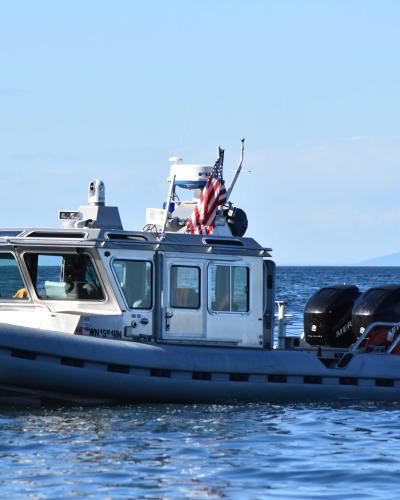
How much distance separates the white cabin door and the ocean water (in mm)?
827

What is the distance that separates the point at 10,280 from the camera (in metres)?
13.3

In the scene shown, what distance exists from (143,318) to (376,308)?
9.82ft

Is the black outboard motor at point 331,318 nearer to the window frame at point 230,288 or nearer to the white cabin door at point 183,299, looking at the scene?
the window frame at point 230,288

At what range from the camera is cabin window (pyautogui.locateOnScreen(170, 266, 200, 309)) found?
1341 cm

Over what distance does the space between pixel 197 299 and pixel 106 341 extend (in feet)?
3.81

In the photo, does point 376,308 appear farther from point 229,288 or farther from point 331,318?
point 229,288

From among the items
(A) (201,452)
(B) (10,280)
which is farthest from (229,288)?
(A) (201,452)

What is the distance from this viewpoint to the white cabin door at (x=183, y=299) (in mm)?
13359

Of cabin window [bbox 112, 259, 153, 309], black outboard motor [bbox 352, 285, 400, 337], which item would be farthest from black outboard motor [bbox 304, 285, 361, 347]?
cabin window [bbox 112, 259, 153, 309]

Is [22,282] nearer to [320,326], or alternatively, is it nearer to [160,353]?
[160,353]

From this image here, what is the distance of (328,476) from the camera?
394 inches

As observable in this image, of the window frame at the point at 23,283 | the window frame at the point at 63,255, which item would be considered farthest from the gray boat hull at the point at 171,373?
the window frame at the point at 23,283

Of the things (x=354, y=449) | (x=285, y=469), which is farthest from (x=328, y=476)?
(x=354, y=449)

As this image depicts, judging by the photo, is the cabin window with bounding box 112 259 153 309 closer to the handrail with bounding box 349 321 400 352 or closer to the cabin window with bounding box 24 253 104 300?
the cabin window with bounding box 24 253 104 300
